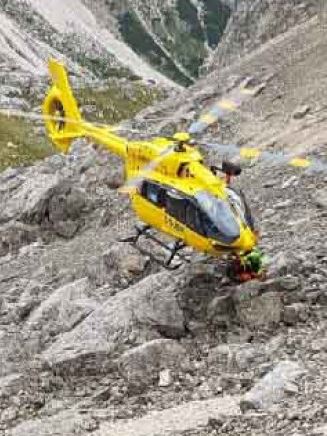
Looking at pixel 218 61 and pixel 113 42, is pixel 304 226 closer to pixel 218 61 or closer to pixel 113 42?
pixel 218 61

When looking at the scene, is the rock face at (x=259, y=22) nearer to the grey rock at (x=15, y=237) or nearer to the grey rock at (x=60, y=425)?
the grey rock at (x=15, y=237)

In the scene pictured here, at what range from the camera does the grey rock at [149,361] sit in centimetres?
1788

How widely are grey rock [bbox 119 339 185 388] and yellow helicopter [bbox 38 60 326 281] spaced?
2.42 meters

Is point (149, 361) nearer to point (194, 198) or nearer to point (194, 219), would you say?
point (194, 219)

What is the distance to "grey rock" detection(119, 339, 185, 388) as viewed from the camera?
1788cm

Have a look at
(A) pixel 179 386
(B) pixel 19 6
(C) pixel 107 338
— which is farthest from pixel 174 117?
(B) pixel 19 6

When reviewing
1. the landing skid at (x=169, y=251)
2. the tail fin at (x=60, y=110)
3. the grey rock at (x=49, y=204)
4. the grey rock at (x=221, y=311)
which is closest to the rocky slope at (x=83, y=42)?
the grey rock at (x=49, y=204)

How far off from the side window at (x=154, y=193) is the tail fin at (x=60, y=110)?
316 inches

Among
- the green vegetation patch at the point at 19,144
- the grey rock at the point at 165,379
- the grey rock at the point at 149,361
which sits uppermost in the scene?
the green vegetation patch at the point at 19,144

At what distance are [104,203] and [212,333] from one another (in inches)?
499

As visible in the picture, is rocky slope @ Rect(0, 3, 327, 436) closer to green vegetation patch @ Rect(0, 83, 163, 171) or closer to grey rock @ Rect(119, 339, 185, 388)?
grey rock @ Rect(119, 339, 185, 388)

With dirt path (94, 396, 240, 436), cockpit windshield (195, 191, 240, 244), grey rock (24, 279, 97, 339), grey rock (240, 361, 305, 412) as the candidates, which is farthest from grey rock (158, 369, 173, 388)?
grey rock (24, 279, 97, 339)

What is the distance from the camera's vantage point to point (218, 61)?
5988cm

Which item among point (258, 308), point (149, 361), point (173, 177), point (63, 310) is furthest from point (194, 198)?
point (63, 310)
